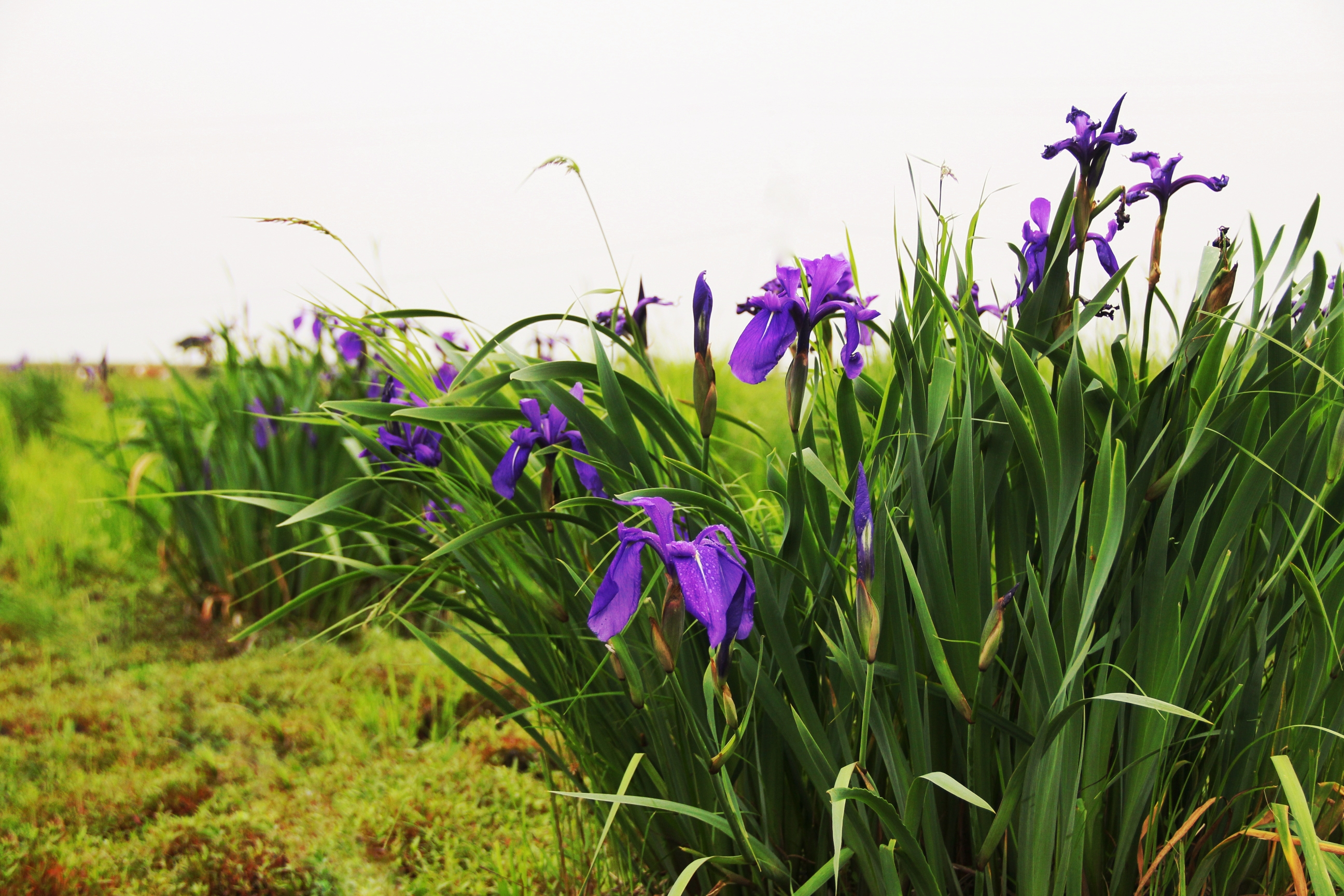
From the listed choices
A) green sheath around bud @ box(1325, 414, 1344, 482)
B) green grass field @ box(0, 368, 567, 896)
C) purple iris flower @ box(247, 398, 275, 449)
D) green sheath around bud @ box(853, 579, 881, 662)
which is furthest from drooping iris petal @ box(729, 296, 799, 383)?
purple iris flower @ box(247, 398, 275, 449)

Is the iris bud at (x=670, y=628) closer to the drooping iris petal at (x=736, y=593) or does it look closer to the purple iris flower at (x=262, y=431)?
the drooping iris petal at (x=736, y=593)

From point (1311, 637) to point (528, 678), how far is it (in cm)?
139

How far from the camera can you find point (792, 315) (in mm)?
1345

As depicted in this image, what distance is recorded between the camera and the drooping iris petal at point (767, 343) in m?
1.37

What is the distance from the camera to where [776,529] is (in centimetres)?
210

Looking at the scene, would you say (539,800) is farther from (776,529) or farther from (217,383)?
(217,383)

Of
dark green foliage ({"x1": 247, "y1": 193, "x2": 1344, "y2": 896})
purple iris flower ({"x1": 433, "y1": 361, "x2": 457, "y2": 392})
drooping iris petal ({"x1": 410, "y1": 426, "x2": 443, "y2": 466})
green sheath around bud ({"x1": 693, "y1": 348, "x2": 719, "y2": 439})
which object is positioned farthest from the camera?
purple iris flower ({"x1": 433, "y1": 361, "x2": 457, "y2": 392})

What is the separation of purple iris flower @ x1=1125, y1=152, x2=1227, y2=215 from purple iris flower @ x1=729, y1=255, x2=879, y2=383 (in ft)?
1.77

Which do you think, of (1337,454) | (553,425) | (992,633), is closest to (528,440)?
(553,425)

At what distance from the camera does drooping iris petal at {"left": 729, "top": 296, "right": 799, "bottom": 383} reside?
137 centimetres

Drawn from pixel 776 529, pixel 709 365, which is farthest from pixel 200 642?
pixel 709 365

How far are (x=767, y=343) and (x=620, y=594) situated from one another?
1.65 feet

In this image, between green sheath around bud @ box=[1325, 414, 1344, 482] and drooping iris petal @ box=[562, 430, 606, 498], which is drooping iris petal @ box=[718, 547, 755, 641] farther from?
green sheath around bud @ box=[1325, 414, 1344, 482]

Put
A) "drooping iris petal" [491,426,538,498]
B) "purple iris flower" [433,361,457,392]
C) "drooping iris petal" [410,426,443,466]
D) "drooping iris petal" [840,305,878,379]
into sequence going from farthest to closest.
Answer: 1. "purple iris flower" [433,361,457,392]
2. "drooping iris petal" [410,426,443,466]
3. "drooping iris petal" [491,426,538,498]
4. "drooping iris petal" [840,305,878,379]
